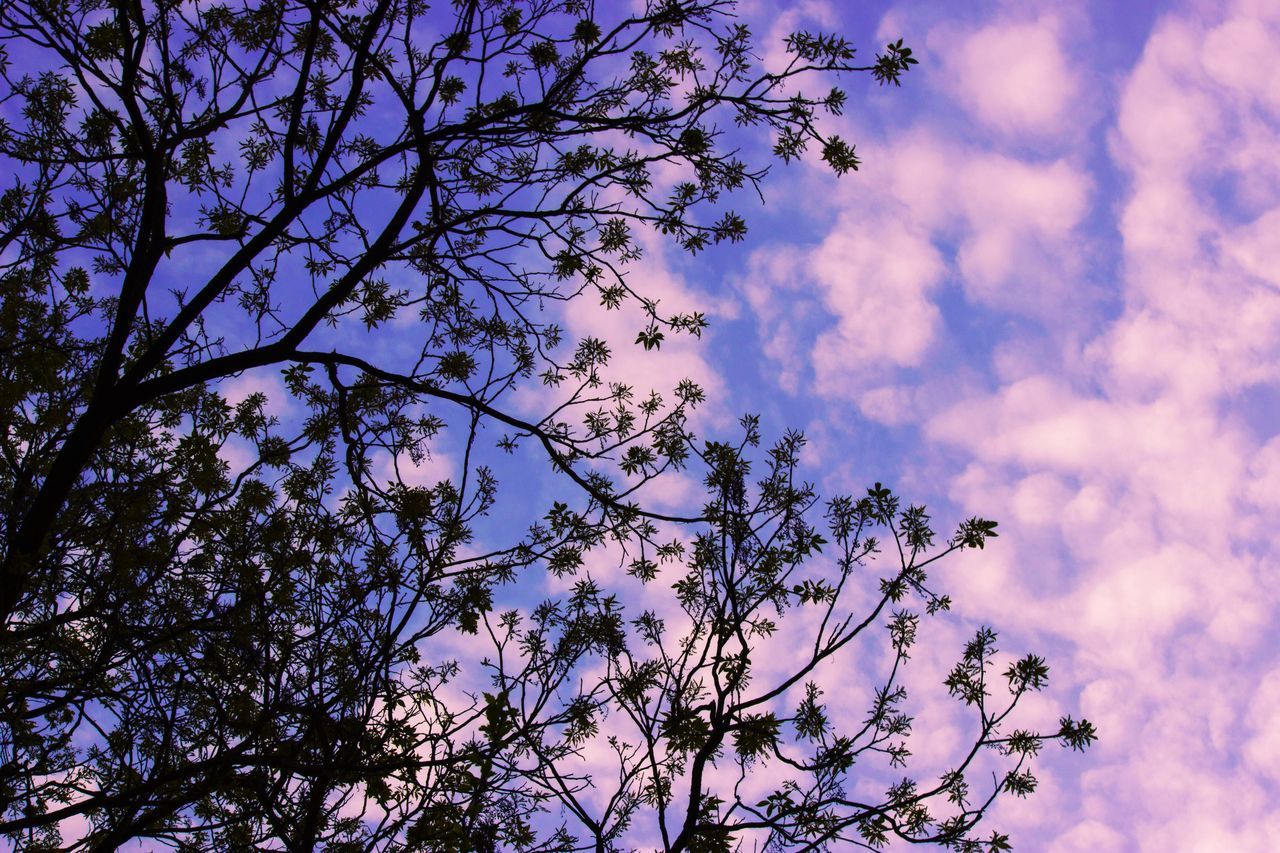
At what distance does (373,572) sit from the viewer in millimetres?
5613

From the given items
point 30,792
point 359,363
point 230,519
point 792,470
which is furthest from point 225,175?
point 792,470

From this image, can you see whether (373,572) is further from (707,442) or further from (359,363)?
(707,442)

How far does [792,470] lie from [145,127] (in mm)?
4853

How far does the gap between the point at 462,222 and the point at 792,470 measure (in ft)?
9.73

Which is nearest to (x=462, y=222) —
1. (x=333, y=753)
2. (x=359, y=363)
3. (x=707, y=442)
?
(x=359, y=363)

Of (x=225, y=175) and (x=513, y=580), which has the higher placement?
(x=225, y=175)

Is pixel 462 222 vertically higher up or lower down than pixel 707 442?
higher up

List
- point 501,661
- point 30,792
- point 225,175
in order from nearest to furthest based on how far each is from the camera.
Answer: point 30,792
point 501,661
point 225,175

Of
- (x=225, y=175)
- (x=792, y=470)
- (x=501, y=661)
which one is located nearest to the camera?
(x=501, y=661)

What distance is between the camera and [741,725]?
496 cm

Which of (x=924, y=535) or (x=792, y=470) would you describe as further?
(x=792, y=470)

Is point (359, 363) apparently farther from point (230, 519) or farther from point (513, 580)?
point (513, 580)

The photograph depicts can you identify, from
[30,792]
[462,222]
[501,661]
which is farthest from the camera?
[462,222]

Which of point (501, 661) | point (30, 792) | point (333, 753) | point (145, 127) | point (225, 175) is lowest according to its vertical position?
point (30, 792)
